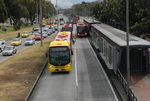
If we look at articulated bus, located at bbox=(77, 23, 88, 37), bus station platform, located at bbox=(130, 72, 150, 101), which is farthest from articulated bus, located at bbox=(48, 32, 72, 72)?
articulated bus, located at bbox=(77, 23, 88, 37)

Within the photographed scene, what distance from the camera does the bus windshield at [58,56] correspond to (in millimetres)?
26094

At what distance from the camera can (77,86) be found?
21.8 meters

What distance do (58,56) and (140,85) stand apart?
8661mm

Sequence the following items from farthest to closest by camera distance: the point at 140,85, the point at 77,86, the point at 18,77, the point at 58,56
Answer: the point at 58,56
the point at 18,77
the point at 77,86
the point at 140,85

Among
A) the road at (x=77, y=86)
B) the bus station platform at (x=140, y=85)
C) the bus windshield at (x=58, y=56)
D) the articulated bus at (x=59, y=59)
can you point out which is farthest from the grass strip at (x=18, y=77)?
the bus station platform at (x=140, y=85)

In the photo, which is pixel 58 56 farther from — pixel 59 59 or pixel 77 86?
pixel 77 86

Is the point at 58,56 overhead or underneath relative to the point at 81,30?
underneath

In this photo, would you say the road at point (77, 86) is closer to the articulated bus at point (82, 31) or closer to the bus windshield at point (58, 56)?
the bus windshield at point (58, 56)

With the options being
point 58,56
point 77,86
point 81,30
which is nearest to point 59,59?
point 58,56

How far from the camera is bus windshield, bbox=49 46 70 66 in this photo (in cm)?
2609

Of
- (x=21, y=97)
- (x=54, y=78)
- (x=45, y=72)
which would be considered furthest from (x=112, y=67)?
(x=21, y=97)

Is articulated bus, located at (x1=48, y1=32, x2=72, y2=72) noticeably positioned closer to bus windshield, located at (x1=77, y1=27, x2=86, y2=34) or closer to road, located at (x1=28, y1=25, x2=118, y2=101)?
road, located at (x1=28, y1=25, x2=118, y2=101)

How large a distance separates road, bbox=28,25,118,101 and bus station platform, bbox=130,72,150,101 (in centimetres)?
155

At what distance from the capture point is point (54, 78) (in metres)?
24.9
